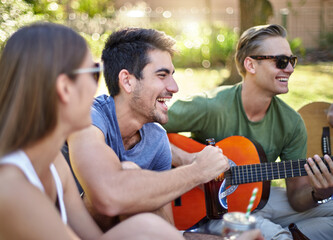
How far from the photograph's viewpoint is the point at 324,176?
325 centimetres

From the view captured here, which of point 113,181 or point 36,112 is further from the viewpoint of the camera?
point 113,181

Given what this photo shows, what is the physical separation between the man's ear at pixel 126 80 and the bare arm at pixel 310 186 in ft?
4.70

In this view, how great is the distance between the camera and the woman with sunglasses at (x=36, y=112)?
1.64 meters

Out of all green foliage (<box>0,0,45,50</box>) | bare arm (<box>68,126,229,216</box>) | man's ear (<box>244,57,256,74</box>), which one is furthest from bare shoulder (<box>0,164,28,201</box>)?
green foliage (<box>0,0,45,50</box>)

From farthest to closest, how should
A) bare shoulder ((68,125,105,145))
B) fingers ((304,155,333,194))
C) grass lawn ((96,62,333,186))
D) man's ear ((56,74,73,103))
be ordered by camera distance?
1. grass lawn ((96,62,333,186))
2. fingers ((304,155,333,194))
3. bare shoulder ((68,125,105,145))
4. man's ear ((56,74,73,103))

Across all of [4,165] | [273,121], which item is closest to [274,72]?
[273,121]

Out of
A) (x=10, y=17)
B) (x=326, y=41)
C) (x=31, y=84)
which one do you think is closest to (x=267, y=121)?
(x=31, y=84)

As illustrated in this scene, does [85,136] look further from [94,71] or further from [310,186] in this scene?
[310,186]

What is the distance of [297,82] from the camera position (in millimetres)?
10438

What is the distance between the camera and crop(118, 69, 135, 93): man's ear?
119 inches

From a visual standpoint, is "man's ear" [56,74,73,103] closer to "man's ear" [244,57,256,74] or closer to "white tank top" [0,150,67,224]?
"white tank top" [0,150,67,224]

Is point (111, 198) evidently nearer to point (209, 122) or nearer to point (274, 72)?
point (209, 122)

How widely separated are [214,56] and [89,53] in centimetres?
1143

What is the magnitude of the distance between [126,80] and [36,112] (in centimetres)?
137
